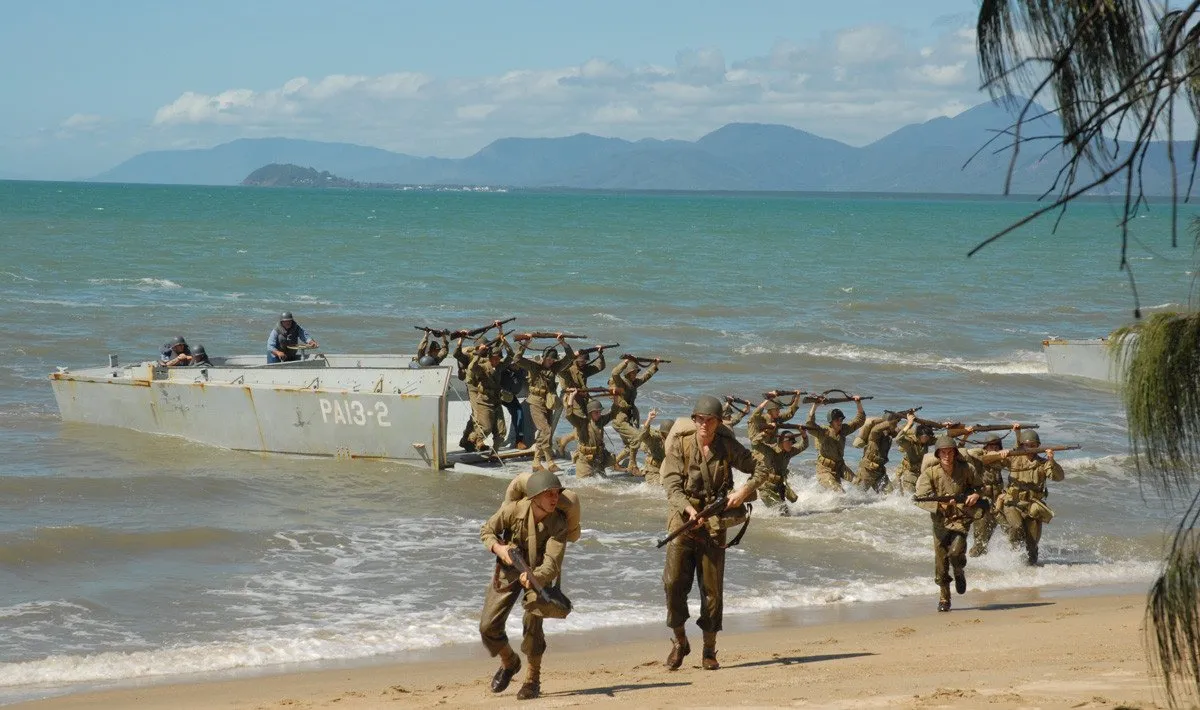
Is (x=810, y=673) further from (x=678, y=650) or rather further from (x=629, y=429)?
(x=629, y=429)

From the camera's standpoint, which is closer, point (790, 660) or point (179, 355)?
point (790, 660)

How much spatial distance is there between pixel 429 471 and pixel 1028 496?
8.00 meters

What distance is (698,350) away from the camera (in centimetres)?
3500

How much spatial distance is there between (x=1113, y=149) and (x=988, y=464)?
962 cm

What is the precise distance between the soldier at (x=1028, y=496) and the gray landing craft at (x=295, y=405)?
750cm

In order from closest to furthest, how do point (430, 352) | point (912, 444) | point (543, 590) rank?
point (543, 590), point (912, 444), point (430, 352)

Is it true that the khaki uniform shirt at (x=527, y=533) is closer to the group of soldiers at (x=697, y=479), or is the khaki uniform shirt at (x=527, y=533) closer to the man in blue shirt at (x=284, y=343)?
the group of soldiers at (x=697, y=479)

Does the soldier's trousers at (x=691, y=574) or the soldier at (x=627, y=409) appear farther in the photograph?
the soldier at (x=627, y=409)

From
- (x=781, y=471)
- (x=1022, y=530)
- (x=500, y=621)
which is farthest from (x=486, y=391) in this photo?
(x=500, y=621)

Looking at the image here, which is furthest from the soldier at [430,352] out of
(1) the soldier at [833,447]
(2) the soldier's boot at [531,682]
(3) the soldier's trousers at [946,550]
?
(2) the soldier's boot at [531,682]

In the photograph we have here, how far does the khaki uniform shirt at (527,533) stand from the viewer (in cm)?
869

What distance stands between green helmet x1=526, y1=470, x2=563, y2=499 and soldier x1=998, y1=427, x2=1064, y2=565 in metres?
6.79

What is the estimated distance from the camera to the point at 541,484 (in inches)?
337

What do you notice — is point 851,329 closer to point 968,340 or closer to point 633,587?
point 968,340
